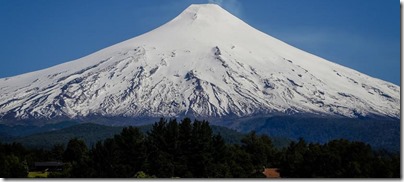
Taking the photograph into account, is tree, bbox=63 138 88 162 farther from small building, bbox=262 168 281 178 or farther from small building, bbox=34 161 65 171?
small building, bbox=262 168 281 178

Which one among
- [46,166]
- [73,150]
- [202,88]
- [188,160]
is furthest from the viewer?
[202,88]

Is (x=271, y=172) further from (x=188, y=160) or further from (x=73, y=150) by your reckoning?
(x=73, y=150)

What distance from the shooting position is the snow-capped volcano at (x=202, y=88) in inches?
5531

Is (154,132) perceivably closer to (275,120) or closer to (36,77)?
(275,120)

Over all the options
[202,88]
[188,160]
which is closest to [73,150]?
[188,160]

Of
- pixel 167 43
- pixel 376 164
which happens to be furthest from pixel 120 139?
pixel 167 43

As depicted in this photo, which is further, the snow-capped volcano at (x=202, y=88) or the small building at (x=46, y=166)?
the snow-capped volcano at (x=202, y=88)

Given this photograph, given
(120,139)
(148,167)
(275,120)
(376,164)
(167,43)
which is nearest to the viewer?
(376,164)

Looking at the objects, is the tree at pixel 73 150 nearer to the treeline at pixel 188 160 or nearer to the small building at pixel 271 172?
the treeline at pixel 188 160

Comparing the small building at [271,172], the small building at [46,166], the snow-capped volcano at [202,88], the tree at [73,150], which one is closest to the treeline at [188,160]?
the small building at [271,172]

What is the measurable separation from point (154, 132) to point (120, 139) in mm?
1576

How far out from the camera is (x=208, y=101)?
465ft

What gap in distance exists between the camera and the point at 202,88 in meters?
142

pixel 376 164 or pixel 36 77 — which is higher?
pixel 36 77
